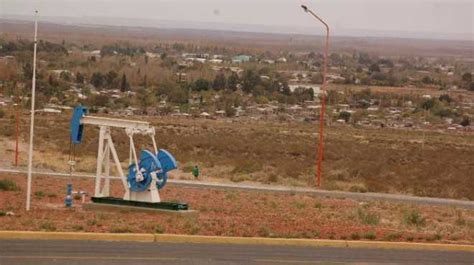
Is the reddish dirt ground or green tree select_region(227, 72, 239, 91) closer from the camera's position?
the reddish dirt ground

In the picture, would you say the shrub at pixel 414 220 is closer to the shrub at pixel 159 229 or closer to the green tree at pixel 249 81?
the shrub at pixel 159 229

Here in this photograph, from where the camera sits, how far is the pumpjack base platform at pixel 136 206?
72.1 ft

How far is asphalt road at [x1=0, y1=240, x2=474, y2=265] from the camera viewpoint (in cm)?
1493

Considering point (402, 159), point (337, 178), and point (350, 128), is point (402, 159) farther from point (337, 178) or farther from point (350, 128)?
point (350, 128)

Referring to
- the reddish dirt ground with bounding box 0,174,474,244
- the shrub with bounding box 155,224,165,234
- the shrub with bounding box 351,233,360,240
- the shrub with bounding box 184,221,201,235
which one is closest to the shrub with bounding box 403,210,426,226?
the reddish dirt ground with bounding box 0,174,474,244

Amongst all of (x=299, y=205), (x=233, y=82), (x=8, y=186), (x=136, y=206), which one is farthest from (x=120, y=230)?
(x=233, y=82)

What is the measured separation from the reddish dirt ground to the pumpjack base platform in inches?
9.4

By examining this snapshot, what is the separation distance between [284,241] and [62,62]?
12111cm

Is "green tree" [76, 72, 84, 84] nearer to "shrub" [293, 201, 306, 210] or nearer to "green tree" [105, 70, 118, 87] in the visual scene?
"green tree" [105, 70, 118, 87]

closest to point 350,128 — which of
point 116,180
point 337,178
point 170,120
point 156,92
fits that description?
point 170,120

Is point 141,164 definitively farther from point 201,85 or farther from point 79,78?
point 201,85

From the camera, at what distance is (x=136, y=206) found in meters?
22.3

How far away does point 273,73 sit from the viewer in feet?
497

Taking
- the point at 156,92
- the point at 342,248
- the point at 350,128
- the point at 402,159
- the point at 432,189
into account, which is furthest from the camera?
the point at 156,92
